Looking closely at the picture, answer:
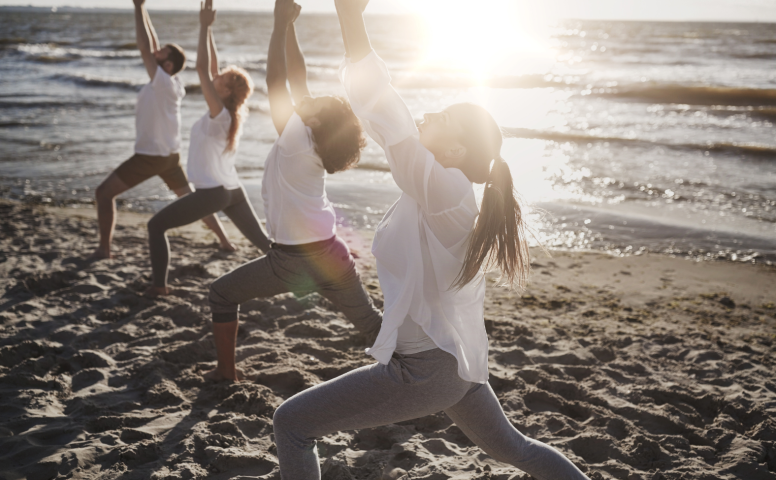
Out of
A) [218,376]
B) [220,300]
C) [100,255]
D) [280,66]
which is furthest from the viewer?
[100,255]

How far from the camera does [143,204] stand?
27.7ft

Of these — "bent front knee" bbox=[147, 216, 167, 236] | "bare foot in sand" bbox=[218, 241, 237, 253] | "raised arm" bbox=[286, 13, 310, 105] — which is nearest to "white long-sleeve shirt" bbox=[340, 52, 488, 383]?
"raised arm" bbox=[286, 13, 310, 105]

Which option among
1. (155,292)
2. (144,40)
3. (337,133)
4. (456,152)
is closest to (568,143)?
(144,40)

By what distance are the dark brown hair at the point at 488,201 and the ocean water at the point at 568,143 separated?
0.88 ft

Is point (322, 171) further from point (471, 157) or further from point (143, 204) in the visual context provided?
point (143, 204)

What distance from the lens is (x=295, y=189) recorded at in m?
3.20

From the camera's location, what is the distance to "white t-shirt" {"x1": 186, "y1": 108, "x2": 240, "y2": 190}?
15.1 ft

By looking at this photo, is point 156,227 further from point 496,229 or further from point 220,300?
point 496,229

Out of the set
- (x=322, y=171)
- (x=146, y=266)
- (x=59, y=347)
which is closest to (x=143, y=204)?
(x=146, y=266)

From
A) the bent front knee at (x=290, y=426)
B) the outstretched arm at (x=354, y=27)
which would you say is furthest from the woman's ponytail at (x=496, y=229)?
the bent front knee at (x=290, y=426)

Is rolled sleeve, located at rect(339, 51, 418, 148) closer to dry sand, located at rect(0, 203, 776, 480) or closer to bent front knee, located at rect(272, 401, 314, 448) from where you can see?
bent front knee, located at rect(272, 401, 314, 448)

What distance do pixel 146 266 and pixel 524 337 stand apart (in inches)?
149

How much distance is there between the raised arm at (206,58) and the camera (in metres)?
4.05

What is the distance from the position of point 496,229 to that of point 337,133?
1452mm
